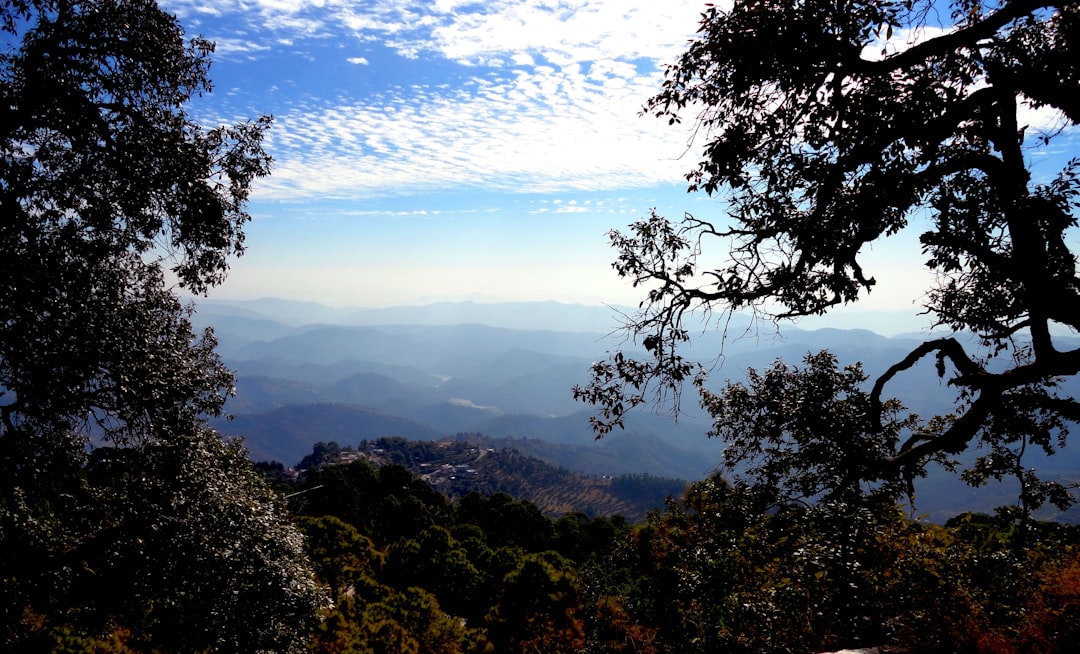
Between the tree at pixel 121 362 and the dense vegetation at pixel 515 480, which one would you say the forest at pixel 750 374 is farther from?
the dense vegetation at pixel 515 480

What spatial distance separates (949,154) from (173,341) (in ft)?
32.4

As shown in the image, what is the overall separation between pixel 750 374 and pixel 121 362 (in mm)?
9887

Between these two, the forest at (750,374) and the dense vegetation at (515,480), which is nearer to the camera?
the forest at (750,374)

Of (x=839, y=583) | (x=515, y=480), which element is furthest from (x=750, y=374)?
(x=515, y=480)

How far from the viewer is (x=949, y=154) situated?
19.3ft

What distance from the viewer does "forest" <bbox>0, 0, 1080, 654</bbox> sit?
532 cm

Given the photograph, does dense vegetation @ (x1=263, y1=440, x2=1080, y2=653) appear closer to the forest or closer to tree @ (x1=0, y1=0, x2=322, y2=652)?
the forest

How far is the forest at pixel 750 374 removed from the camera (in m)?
5.32

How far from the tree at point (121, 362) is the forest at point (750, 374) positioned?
4cm

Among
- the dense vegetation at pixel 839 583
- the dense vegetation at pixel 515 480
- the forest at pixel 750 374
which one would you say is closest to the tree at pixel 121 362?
the forest at pixel 750 374

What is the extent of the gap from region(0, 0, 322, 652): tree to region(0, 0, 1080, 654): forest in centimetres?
4

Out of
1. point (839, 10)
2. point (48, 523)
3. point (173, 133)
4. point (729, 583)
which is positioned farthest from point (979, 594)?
point (48, 523)

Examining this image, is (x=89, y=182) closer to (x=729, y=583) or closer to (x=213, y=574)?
(x=213, y=574)

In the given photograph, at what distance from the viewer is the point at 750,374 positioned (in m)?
10.3
